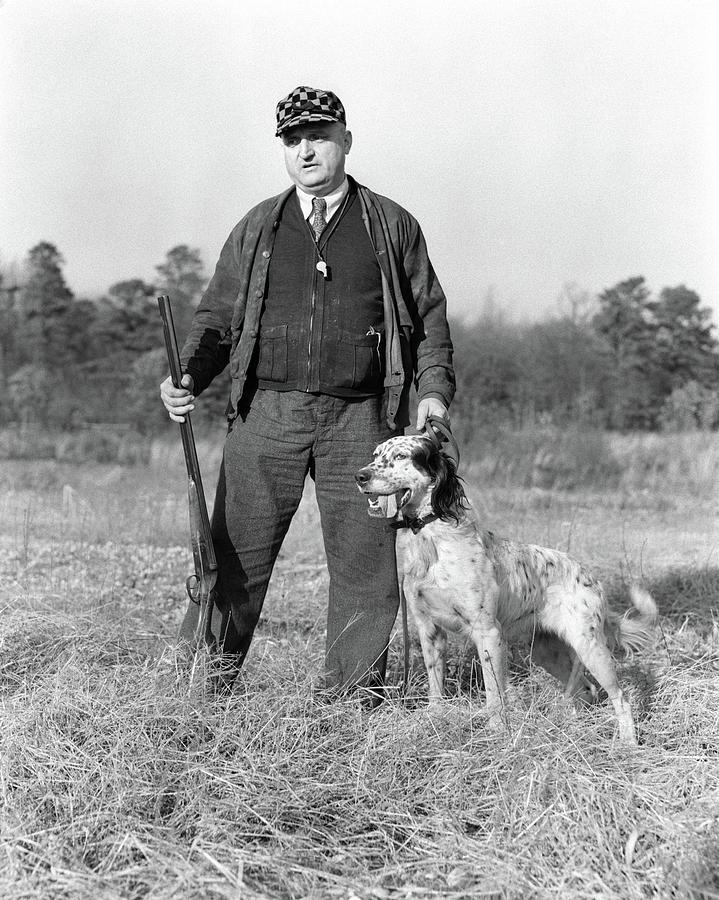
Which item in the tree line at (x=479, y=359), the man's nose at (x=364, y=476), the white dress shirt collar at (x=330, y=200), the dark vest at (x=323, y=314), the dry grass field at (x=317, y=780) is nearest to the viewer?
the dry grass field at (x=317, y=780)

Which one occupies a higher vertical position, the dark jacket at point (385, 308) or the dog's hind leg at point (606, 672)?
the dark jacket at point (385, 308)

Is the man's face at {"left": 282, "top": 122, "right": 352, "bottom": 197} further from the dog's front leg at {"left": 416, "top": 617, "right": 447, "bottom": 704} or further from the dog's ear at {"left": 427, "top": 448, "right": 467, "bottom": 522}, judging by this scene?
the dog's front leg at {"left": 416, "top": 617, "right": 447, "bottom": 704}

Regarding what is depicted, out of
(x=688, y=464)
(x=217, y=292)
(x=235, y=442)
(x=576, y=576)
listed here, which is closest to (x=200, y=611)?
(x=235, y=442)

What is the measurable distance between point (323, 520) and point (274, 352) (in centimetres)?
72

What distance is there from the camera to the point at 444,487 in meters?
3.60

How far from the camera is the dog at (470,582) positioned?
353cm

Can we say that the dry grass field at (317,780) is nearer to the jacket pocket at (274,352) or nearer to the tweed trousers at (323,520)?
the tweed trousers at (323,520)

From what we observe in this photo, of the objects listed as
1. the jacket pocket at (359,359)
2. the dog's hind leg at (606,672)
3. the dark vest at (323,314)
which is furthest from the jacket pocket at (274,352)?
the dog's hind leg at (606,672)

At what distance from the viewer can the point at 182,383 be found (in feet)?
11.5

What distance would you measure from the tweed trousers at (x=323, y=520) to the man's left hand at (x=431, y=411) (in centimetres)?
16

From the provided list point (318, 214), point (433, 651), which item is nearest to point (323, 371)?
point (318, 214)

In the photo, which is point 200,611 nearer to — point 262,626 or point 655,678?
point 262,626

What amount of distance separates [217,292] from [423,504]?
4.06ft

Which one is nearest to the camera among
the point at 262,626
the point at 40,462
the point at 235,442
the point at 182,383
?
the point at 182,383
